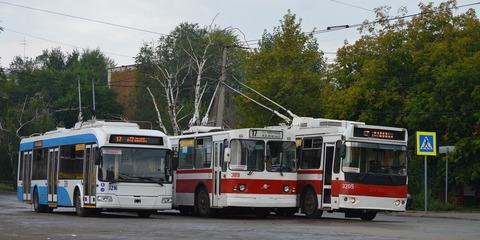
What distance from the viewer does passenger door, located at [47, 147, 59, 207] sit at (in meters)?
30.0

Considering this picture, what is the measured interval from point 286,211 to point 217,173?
4.05m

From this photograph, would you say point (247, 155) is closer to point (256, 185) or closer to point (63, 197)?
point (256, 185)

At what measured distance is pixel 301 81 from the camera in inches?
1879

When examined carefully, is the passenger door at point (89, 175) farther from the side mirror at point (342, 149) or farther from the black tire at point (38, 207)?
the side mirror at point (342, 149)

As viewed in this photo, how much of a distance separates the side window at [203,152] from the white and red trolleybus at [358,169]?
3.28 meters

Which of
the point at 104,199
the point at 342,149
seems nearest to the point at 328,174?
the point at 342,149

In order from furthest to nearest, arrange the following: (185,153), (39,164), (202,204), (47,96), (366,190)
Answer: (47,96)
(39,164)
(185,153)
(202,204)
(366,190)

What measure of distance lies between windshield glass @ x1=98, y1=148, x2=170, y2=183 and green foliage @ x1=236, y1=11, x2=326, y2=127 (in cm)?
1965

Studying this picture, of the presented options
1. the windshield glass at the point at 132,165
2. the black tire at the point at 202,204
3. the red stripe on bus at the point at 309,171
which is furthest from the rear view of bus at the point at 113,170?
the red stripe on bus at the point at 309,171

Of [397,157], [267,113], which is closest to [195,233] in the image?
[397,157]

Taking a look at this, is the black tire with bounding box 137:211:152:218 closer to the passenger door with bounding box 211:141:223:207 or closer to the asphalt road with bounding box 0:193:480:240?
the passenger door with bounding box 211:141:223:207

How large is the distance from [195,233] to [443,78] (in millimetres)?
24849

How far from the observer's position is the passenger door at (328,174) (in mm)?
27578

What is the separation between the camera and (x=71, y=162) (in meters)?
28.8
